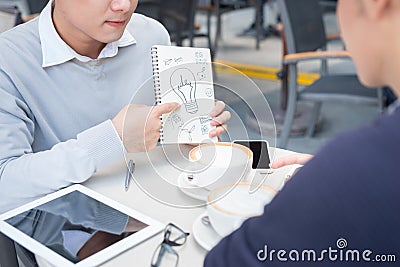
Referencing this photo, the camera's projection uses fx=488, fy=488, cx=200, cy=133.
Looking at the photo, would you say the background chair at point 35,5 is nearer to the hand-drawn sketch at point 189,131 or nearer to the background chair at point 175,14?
the background chair at point 175,14

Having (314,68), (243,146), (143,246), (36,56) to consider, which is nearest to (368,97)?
(243,146)

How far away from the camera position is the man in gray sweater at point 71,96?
3.07 ft

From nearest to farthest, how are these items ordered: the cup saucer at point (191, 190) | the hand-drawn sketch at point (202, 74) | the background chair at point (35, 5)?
the cup saucer at point (191, 190) → the hand-drawn sketch at point (202, 74) → the background chair at point (35, 5)

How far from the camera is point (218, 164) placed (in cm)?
90

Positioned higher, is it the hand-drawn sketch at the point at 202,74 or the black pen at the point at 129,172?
the hand-drawn sketch at the point at 202,74

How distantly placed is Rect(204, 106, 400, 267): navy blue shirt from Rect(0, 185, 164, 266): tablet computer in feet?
0.97

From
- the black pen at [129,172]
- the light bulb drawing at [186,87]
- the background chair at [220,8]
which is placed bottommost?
the background chair at [220,8]

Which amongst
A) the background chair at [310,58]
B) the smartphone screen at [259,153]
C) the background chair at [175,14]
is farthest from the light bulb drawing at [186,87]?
the background chair at [175,14]

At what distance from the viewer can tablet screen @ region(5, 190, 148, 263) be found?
0.74m

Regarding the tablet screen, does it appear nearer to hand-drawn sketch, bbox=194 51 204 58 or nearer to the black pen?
the black pen

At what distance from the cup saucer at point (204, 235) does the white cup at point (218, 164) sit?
0.33 ft

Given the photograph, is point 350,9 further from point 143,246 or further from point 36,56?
point 36,56

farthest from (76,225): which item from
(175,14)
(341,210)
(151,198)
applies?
(175,14)

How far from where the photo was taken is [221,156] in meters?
0.92
